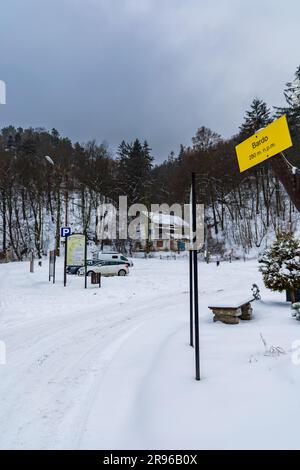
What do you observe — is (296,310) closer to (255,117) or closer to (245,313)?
(245,313)

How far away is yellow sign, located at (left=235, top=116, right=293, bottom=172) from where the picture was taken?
9.73 ft

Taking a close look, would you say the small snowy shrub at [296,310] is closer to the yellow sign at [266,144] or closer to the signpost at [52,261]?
the yellow sign at [266,144]

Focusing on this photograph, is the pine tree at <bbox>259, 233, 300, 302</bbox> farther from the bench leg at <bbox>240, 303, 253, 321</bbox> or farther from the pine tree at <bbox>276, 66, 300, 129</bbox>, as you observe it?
the pine tree at <bbox>276, 66, 300, 129</bbox>

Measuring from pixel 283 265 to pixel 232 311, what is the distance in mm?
2614

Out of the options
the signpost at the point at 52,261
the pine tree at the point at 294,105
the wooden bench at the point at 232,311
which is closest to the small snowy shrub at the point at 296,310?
the wooden bench at the point at 232,311

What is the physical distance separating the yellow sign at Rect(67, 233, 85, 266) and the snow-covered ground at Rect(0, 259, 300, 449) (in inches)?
341

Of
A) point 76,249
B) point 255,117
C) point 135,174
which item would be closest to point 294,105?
point 255,117

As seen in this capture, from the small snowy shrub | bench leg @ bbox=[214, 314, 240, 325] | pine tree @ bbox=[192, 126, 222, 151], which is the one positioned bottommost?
bench leg @ bbox=[214, 314, 240, 325]

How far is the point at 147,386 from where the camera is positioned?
4.15 m

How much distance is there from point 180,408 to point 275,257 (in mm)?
6752

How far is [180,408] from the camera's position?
350 cm

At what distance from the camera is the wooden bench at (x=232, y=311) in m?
7.51

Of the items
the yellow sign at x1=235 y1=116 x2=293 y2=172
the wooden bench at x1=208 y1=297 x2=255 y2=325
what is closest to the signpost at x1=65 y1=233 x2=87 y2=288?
the wooden bench at x1=208 y1=297 x2=255 y2=325

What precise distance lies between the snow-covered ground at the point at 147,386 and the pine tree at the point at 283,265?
888 mm
